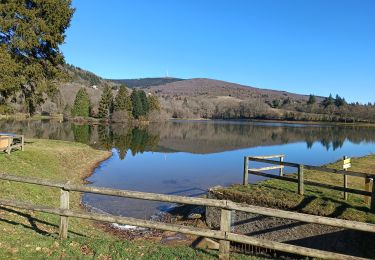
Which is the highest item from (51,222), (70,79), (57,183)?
(70,79)

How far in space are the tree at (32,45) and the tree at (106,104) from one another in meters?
96.7

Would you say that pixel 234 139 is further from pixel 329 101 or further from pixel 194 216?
pixel 329 101

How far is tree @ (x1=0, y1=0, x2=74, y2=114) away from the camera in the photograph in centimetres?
2705

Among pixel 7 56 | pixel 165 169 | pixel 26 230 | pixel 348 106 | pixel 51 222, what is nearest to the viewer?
pixel 26 230

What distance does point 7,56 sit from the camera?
86.1ft

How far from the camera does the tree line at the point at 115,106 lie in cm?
12525

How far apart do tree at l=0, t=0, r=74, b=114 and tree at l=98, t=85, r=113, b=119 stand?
96.7 metres

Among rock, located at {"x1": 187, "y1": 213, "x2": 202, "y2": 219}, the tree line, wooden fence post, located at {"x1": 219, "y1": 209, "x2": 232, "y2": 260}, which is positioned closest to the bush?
the tree line

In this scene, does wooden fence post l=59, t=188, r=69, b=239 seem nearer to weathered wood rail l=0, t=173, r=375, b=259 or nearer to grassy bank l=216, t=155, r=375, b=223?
weathered wood rail l=0, t=173, r=375, b=259

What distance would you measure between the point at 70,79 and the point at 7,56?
22.2 feet

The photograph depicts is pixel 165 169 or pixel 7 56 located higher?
pixel 7 56

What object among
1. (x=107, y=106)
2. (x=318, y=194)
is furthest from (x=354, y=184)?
(x=107, y=106)

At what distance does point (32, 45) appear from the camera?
2845 centimetres

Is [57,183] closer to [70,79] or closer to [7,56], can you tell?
[7,56]
